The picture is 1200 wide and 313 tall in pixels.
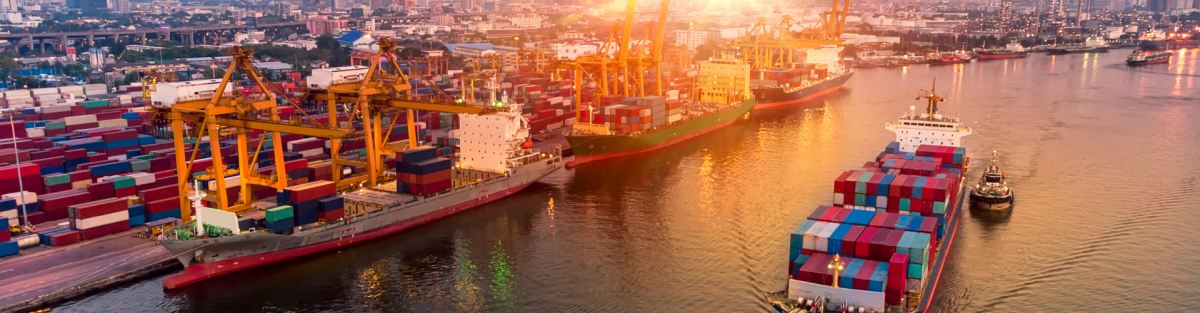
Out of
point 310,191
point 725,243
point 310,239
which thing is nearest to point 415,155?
point 310,191

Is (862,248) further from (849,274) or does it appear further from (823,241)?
(849,274)

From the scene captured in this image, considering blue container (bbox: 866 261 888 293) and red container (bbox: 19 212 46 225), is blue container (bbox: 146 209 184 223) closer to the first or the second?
red container (bbox: 19 212 46 225)

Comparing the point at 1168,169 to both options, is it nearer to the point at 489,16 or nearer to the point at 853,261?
the point at 853,261

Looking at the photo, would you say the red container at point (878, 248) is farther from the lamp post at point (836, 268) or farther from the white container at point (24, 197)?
the white container at point (24, 197)

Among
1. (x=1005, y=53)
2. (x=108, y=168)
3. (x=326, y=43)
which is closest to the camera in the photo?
(x=108, y=168)

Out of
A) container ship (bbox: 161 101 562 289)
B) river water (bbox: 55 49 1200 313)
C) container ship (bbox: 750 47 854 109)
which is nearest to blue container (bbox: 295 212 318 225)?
container ship (bbox: 161 101 562 289)
